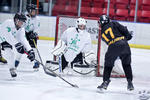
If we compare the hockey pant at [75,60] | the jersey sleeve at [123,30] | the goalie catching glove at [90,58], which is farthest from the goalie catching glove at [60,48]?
the jersey sleeve at [123,30]

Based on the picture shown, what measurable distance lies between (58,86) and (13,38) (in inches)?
32.1

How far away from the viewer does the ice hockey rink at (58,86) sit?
3.99m

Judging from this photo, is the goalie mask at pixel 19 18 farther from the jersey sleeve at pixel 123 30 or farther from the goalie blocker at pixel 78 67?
the jersey sleeve at pixel 123 30

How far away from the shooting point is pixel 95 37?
19.0 feet

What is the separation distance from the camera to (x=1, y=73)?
211 inches

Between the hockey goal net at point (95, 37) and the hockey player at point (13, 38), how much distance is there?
90 centimetres

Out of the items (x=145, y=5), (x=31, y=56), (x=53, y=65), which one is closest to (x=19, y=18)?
(x=31, y=56)

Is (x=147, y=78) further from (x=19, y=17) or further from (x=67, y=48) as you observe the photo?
(x=19, y=17)

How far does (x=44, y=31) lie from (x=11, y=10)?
1094 millimetres

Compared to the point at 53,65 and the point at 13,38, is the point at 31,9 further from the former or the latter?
the point at 13,38

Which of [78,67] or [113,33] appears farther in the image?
[78,67]

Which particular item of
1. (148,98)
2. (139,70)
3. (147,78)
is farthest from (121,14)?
(148,98)

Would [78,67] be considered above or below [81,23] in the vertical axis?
below

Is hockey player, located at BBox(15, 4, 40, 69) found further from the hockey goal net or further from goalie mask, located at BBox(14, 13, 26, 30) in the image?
goalie mask, located at BBox(14, 13, 26, 30)
